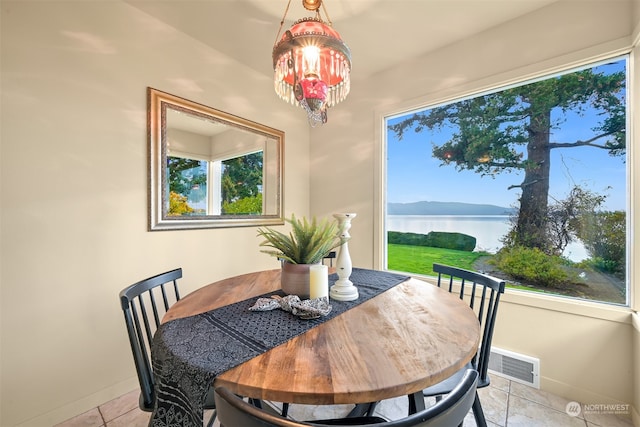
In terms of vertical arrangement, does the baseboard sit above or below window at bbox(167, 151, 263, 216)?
below

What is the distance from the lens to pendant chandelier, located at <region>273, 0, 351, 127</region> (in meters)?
1.29

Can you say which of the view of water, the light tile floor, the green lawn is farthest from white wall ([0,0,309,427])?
the view of water

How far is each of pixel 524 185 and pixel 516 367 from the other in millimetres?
1329

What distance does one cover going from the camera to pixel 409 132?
2656mm

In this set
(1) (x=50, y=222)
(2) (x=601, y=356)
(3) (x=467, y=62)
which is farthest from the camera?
(3) (x=467, y=62)

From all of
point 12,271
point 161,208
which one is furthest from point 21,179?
point 161,208

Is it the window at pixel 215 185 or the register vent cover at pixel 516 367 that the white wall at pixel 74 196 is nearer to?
the window at pixel 215 185

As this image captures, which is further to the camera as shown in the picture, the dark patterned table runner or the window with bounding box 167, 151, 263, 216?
the window with bounding box 167, 151, 263, 216

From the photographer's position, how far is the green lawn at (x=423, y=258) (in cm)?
233

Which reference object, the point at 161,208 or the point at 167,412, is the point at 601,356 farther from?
the point at 161,208

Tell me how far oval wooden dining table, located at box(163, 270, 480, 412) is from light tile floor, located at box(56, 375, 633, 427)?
35.0 inches

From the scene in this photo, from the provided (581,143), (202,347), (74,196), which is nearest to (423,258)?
(581,143)

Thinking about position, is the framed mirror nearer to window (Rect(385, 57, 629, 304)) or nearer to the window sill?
window (Rect(385, 57, 629, 304))

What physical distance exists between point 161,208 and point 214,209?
1.39 ft
